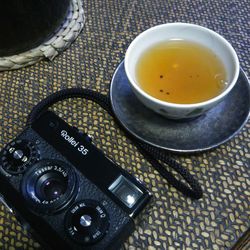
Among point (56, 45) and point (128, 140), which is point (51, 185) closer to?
point (128, 140)

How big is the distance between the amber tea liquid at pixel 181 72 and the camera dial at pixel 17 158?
0.19m

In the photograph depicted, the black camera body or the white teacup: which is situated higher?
the white teacup

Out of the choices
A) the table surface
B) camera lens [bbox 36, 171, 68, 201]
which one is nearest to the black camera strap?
the table surface

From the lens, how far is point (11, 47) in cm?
55

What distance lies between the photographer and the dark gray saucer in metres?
0.47

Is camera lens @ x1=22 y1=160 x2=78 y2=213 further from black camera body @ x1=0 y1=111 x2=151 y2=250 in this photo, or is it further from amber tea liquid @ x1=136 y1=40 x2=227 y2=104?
amber tea liquid @ x1=136 y1=40 x2=227 y2=104

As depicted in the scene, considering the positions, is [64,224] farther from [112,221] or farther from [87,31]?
[87,31]

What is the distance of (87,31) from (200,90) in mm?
264

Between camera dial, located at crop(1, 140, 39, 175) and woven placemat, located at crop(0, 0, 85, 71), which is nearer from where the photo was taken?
camera dial, located at crop(1, 140, 39, 175)

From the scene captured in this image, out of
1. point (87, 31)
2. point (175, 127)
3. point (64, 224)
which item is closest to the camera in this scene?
point (64, 224)

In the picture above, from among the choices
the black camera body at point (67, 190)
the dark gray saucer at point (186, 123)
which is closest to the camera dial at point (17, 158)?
the black camera body at point (67, 190)

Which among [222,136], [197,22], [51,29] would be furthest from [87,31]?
[222,136]

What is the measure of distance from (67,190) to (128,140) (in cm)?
14

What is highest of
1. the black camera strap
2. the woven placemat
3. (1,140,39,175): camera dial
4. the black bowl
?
the black bowl
